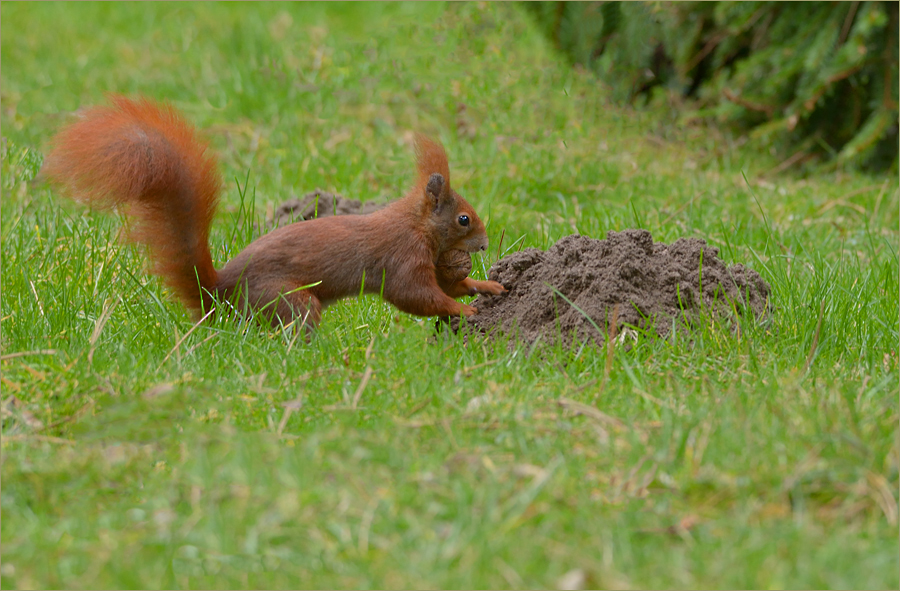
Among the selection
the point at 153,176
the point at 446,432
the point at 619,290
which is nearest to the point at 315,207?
the point at 153,176

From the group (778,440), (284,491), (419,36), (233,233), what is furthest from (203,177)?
(419,36)

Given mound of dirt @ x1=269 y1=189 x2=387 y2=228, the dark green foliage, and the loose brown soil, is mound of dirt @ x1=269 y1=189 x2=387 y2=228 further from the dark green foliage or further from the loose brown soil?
the dark green foliage

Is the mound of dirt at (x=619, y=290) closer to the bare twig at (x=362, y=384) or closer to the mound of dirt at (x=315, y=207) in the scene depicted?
the bare twig at (x=362, y=384)

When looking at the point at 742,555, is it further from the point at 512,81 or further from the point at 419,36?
the point at 419,36

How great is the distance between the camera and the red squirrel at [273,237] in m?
3.07

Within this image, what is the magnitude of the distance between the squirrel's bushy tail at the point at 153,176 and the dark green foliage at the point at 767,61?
346 centimetres

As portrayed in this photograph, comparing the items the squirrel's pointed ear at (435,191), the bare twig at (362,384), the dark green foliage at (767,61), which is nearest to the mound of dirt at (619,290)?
the squirrel's pointed ear at (435,191)

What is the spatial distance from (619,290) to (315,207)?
179 cm

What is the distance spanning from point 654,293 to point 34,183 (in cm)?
300

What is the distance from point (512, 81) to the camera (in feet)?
19.7

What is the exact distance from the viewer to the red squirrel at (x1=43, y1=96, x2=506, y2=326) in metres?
3.07

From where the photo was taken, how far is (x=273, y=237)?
3.42m

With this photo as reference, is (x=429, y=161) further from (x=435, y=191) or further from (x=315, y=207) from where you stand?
(x=315, y=207)

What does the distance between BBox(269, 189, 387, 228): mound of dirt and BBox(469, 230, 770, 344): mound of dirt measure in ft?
4.35
